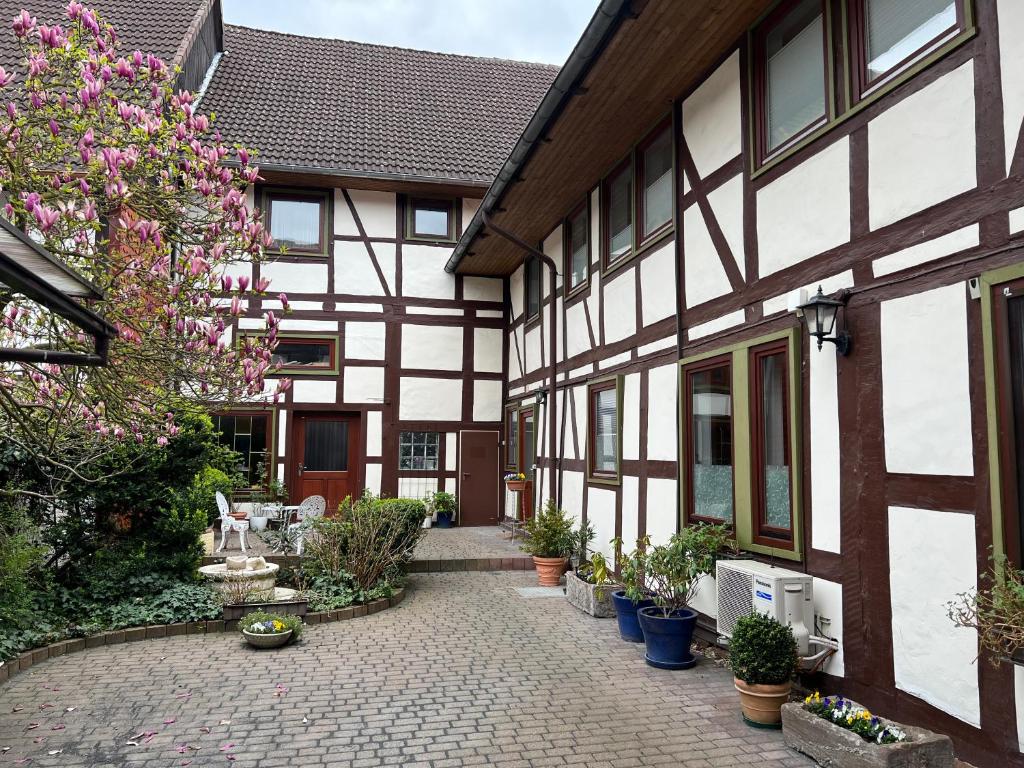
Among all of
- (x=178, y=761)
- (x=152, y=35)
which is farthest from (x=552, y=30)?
(x=178, y=761)

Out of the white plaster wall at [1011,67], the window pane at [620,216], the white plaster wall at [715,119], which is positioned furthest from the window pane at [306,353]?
the white plaster wall at [1011,67]

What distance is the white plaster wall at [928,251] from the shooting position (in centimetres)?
379

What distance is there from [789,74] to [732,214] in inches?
41.8

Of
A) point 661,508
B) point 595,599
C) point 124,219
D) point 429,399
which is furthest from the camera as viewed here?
point 429,399

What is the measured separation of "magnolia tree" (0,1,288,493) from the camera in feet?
12.8

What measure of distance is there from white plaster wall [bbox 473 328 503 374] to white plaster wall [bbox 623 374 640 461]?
20.3ft

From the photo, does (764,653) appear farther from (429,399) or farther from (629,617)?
(429,399)

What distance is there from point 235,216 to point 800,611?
4.07 metres

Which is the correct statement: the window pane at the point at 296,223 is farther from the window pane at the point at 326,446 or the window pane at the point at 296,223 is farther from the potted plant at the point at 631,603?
the potted plant at the point at 631,603

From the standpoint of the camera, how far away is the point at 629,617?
641cm

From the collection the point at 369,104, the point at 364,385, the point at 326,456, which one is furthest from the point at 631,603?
the point at 369,104

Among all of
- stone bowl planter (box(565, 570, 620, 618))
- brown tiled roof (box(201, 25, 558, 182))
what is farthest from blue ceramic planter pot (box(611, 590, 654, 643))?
brown tiled roof (box(201, 25, 558, 182))

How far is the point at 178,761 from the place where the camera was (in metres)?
3.93

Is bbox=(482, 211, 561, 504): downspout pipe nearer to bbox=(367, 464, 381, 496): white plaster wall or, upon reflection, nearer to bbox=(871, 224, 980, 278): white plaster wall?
bbox=(367, 464, 381, 496): white plaster wall
